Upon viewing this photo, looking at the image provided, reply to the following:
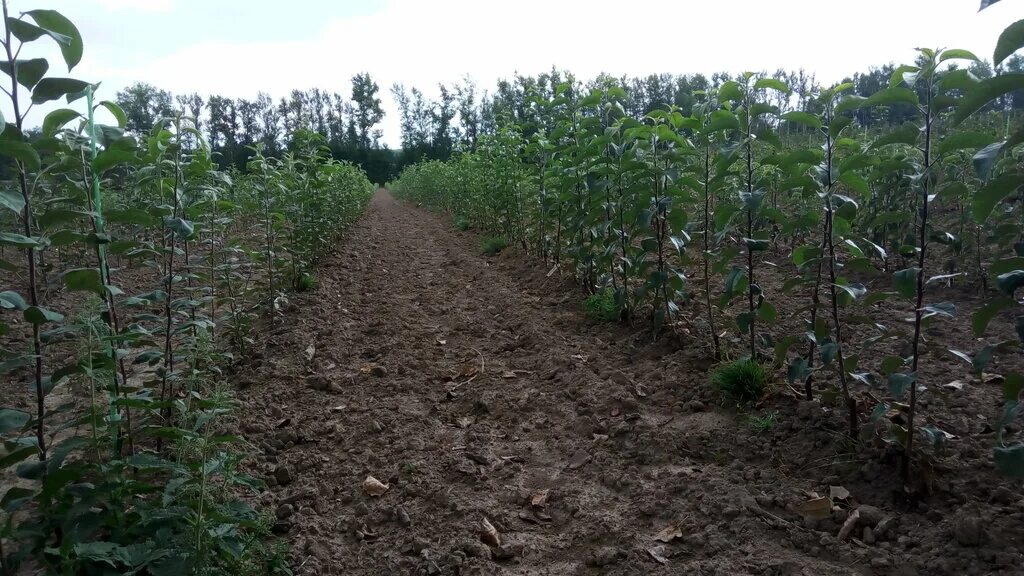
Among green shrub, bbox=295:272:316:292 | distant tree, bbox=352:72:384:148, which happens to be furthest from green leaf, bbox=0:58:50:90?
distant tree, bbox=352:72:384:148

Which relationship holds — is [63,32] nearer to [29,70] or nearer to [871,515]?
[29,70]

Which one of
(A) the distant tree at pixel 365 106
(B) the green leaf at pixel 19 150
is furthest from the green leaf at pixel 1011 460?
(A) the distant tree at pixel 365 106

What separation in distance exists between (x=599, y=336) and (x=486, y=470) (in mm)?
2050

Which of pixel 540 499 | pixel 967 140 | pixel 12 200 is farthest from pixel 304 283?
pixel 967 140

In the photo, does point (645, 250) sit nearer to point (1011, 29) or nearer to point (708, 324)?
point (708, 324)

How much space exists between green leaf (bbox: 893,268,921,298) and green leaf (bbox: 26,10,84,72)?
2.95 meters

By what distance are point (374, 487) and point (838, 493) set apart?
2.05m

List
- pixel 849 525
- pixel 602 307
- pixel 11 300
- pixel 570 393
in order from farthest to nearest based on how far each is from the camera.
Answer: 1. pixel 602 307
2. pixel 570 393
3. pixel 849 525
4. pixel 11 300

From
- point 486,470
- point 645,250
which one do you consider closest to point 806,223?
point 645,250

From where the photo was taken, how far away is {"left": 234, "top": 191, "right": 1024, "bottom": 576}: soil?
2.16 metres

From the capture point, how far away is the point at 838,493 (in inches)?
94.0

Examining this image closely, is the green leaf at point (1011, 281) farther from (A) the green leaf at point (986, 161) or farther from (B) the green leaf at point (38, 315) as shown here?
(B) the green leaf at point (38, 315)

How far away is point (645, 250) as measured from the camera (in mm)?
4164

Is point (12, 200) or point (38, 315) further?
point (38, 315)
